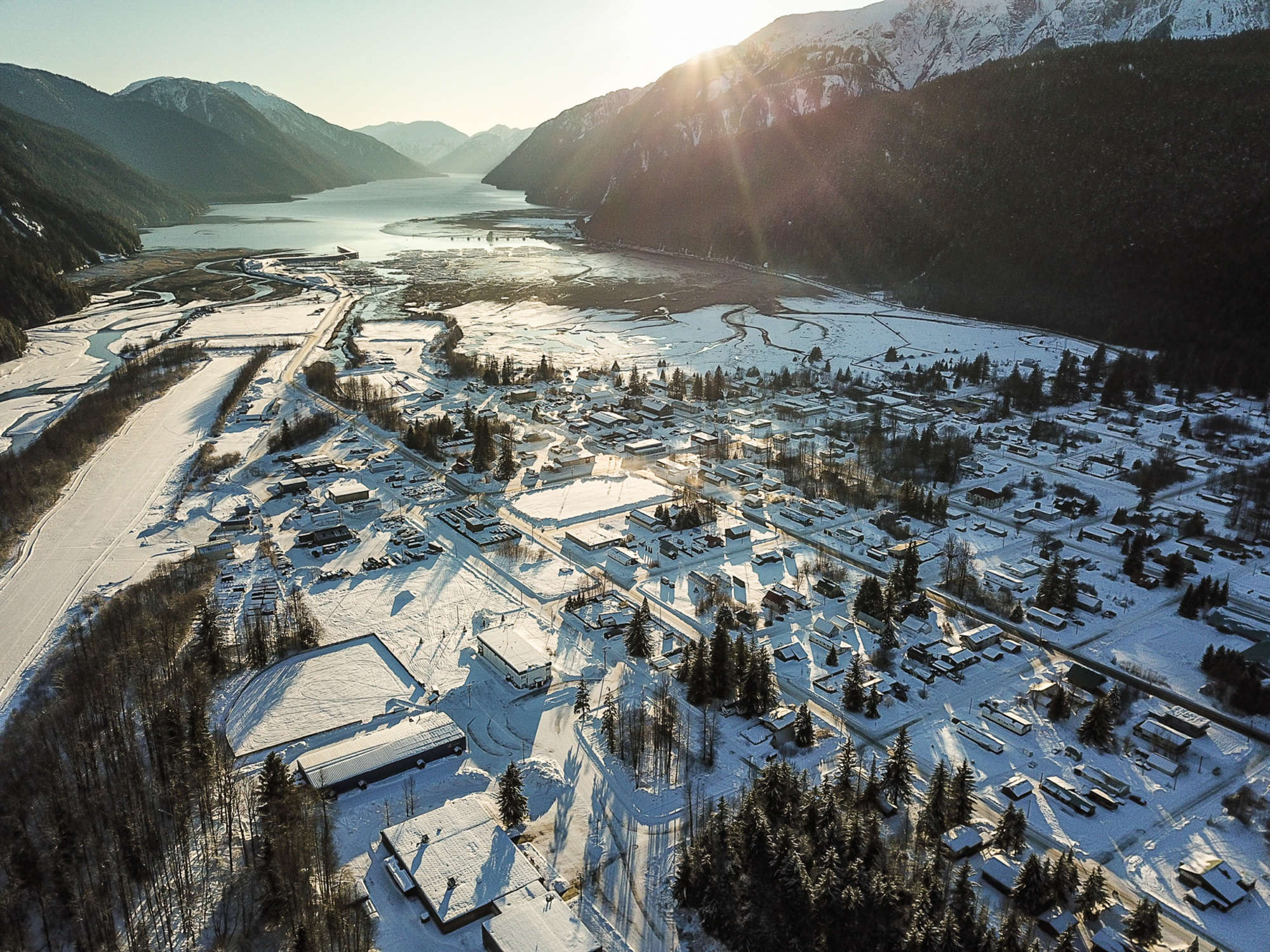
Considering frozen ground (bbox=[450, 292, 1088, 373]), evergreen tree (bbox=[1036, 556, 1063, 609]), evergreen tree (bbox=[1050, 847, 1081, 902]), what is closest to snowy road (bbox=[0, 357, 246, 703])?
evergreen tree (bbox=[1050, 847, 1081, 902])

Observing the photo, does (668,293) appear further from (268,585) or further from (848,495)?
(268,585)

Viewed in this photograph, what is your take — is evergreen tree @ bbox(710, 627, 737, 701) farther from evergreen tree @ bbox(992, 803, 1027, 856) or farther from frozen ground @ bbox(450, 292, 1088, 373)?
frozen ground @ bbox(450, 292, 1088, 373)

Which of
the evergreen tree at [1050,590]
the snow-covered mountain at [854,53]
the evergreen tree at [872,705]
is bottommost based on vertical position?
the evergreen tree at [1050,590]

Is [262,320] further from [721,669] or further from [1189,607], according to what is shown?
[1189,607]

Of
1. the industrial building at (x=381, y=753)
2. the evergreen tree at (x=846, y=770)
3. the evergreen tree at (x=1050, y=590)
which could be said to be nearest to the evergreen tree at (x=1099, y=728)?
the evergreen tree at (x=846, y=770)

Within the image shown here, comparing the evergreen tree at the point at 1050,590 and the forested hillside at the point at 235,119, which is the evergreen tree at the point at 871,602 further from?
the forested hillside at the point at 235,119

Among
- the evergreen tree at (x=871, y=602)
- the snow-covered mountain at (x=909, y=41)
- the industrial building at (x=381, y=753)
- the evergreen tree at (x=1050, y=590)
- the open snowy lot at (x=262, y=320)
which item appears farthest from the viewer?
the snow-covered mountain at (x=909, y=41)

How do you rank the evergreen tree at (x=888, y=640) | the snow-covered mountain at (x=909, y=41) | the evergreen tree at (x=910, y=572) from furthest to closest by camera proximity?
the snow-covered mountain at (x=909, y=41), the evergreen tree at (x=910, y=572), the evergreen tree at (x=888, y=640)

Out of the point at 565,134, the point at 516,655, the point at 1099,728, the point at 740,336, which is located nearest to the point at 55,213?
the point at 740,336
